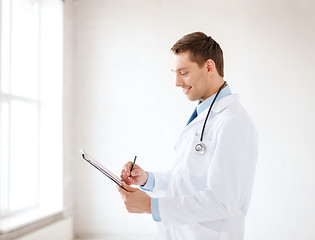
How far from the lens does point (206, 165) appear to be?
124 centimetres

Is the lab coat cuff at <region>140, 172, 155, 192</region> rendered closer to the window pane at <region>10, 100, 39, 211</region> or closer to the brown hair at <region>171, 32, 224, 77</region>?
the brown hair at <region>171, 32, 224, 77</region>

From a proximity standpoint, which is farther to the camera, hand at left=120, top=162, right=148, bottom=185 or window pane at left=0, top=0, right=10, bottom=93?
window pane at left=0, top=0, right=10, bottom=93

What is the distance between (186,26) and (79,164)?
55.5 inches

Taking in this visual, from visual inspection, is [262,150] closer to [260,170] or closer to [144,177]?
[260,170]

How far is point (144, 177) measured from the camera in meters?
1.51

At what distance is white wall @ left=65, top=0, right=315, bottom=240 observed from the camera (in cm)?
275

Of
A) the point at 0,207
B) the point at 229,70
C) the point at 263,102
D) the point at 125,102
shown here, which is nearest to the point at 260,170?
the point at 263,102

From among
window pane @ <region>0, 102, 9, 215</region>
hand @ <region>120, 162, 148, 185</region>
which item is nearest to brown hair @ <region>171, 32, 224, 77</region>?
hand @ <region>120, 162, 148, 185</region>

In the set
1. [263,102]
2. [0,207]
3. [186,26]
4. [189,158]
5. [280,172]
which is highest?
[186,26]

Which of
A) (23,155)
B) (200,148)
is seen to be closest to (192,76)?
(200,148)

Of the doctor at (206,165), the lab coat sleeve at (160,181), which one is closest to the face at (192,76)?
the doctor at (206,165)

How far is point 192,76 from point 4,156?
158 centimetres

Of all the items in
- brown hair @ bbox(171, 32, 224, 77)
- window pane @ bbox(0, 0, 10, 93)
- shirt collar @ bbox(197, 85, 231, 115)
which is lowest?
shirt collar @ bbox(197, 85, 231, 115)

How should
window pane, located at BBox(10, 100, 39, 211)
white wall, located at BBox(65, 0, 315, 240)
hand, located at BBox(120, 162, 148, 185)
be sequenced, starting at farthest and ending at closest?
1. white wall, located at BBox(65, 0, 315, 240)
2. window pane, located at BBox(10, 100, 39, 211)
3. hand, located at BBox(120, 162, 148, 185)
